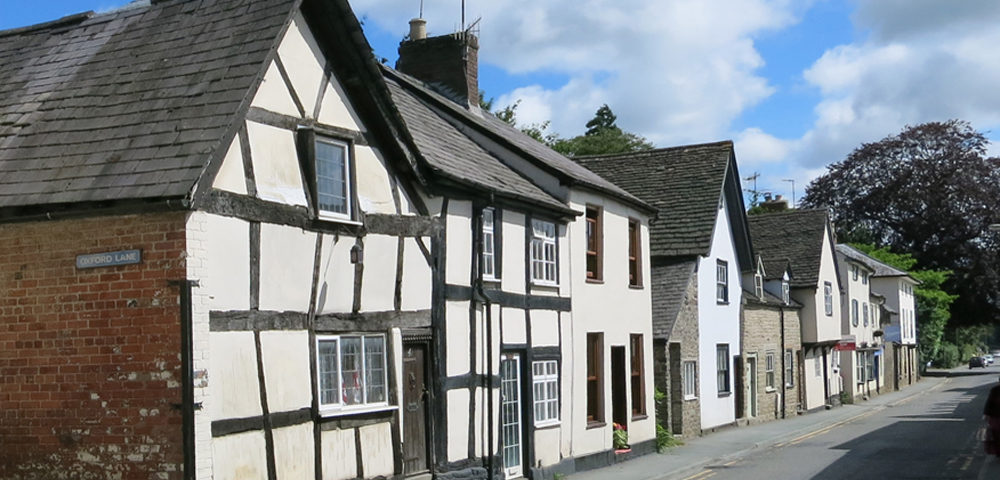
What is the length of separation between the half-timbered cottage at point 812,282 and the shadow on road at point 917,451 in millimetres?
5452

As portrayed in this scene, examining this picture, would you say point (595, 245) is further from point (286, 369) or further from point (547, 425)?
point (286, 369)

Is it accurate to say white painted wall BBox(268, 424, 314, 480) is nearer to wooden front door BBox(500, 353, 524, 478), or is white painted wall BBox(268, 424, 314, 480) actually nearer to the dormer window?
wooden front door BBox(500, 353, 524, 478)

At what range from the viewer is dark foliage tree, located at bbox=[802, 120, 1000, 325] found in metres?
67.8

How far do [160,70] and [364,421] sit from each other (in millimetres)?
5224

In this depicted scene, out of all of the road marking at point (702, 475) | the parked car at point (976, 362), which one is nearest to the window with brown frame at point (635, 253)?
the road marking at point (702, 475)

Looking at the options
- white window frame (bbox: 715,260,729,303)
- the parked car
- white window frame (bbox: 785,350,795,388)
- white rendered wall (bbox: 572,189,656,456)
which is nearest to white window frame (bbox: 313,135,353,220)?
white rendered wall (bbox: 572,189,656,456)

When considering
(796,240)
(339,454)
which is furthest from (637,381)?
(796,240)

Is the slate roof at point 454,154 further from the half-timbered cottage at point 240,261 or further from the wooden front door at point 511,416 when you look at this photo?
the wooden front door at point 511,416

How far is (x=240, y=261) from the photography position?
12.6 m

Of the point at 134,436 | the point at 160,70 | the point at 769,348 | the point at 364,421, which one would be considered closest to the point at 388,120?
the point at 160,70

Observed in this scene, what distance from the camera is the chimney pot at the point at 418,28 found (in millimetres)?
25500

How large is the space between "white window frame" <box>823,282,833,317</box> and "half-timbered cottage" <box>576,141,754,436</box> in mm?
9974

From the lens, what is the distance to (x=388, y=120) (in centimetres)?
1536

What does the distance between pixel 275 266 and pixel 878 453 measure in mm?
15173
